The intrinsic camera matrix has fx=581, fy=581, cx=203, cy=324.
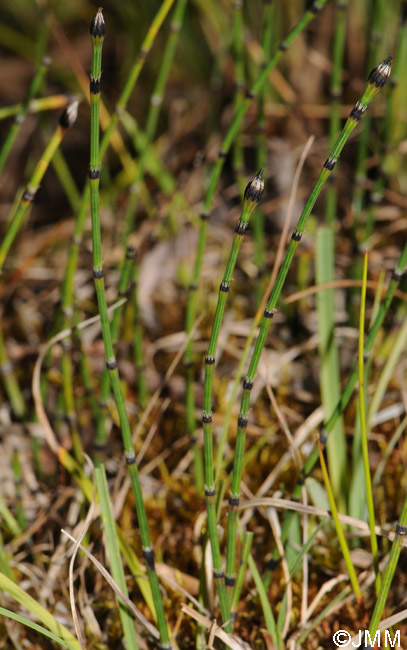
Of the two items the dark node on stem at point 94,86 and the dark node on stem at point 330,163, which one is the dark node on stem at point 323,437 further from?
the dark node on stem at point 94,86

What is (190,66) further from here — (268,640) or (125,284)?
(268,640)

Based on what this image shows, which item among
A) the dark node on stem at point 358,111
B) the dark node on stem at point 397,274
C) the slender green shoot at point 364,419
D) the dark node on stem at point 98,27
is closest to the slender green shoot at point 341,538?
the slender green shoot at point 364,419

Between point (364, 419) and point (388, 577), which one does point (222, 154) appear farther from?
point (388, 577)

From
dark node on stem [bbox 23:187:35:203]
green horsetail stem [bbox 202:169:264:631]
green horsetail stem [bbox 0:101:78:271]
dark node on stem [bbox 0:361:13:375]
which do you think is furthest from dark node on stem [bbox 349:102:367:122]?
dark node on stem [bbox 0:361:13:375]

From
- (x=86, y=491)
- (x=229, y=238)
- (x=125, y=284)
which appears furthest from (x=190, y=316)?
(x=229, y=238)
